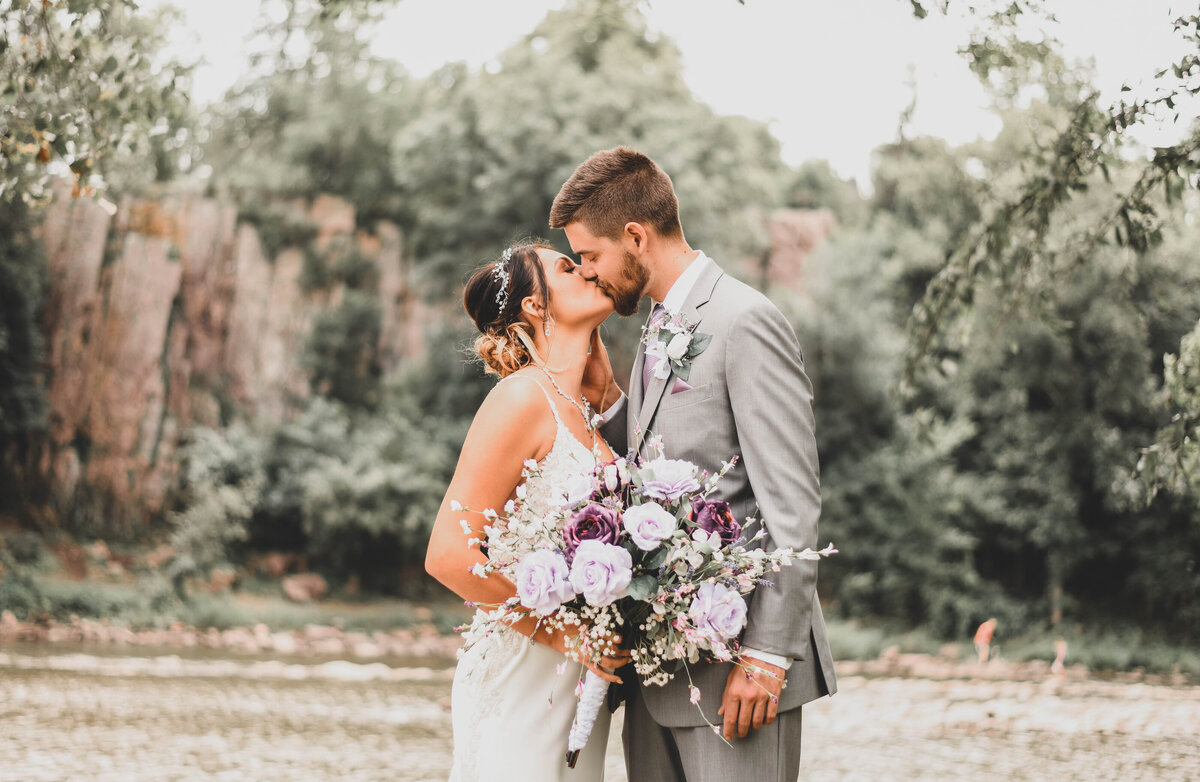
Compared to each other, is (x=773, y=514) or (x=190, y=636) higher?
(x=773, y=514)

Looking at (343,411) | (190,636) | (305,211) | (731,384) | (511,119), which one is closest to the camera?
(731,384)

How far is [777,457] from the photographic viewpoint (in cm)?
241

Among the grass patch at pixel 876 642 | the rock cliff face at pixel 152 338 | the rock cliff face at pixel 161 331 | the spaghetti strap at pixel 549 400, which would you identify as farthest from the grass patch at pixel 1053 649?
the spaghetti strap at pixel 549 400

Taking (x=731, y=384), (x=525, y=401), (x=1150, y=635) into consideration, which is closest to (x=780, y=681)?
(x=731, y=384)

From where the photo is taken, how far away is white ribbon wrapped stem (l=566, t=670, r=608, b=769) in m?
2.57

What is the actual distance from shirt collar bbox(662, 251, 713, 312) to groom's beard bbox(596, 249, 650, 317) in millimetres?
116

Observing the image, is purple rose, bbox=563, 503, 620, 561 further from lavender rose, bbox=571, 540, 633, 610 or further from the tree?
the tree

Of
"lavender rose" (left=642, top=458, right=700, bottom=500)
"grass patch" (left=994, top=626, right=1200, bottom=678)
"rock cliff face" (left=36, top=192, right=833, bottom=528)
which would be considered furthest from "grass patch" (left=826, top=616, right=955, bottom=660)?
"lavender rose" (left=642, top=458, right=700, bottom=500)

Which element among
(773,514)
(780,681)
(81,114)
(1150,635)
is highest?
(81,114)

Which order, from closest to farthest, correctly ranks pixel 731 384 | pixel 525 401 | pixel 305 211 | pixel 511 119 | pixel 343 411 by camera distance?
pixel 731 384, pixel 525 401, pixel 511 119, pixel 343 411, pixel 305 211

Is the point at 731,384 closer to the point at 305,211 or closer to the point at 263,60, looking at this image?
the point at 305,211

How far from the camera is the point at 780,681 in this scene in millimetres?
2361

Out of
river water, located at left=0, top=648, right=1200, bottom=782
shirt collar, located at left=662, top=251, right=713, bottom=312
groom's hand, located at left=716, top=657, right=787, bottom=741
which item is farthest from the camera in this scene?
river water, located at left=0, top=648, right=1200, bottom=782

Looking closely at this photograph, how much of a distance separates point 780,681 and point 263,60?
20966 millimetres
